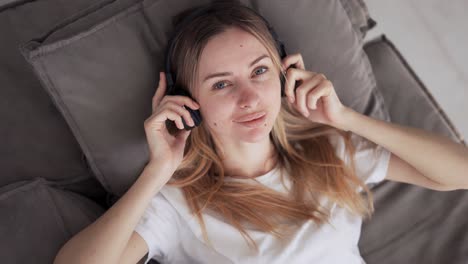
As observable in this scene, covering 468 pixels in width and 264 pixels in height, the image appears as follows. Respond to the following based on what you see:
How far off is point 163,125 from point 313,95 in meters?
0.40

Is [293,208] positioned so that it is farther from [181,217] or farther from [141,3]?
[141,3]

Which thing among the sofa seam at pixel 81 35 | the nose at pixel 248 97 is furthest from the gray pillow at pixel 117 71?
the nose at pixel 248 97

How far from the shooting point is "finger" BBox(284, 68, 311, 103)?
44.9 inches

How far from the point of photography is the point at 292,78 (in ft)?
3.75

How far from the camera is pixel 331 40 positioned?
1.37 meters

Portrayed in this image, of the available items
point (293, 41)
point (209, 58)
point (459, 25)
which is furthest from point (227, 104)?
point (459, 25)

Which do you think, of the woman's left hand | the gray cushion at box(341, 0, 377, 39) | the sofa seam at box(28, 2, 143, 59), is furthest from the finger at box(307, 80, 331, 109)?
the sofa seam at box(28, 2, 143, 59)

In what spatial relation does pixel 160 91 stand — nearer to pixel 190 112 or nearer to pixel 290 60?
pixel 190 112

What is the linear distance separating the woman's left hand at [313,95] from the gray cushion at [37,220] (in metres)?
0.67

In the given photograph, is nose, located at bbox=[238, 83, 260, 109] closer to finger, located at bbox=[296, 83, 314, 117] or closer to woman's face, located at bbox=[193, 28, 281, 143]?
woman's face, located at bbox=[193, 28, 281, 143]

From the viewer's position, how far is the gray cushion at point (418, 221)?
133 centimetres

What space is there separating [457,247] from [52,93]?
4.18 feet

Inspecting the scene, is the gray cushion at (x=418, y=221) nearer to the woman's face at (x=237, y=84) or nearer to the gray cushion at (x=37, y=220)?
the woman's face at (x=237, y=84)

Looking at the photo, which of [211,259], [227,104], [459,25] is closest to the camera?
[227,104]
